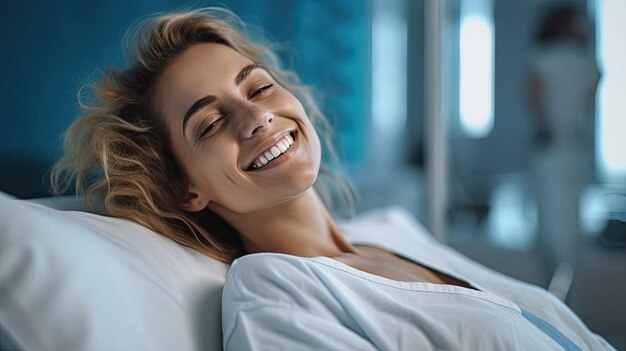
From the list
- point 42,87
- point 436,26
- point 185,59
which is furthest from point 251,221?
point 436,26

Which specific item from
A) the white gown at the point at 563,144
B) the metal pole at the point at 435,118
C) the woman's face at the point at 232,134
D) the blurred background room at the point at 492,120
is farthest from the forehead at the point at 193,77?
the white gown at the point at 563,144

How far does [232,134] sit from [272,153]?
8 cm

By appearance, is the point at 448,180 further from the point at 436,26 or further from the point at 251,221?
the point at 251,221

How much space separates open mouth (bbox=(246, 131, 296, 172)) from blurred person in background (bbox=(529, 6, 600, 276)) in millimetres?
1833

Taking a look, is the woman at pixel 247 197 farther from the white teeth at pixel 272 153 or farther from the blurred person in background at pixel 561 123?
the blurred person in background at pixel 561 123

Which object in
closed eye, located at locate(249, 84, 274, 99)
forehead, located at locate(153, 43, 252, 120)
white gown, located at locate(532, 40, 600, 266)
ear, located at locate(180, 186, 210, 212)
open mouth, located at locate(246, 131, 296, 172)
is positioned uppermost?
forehead, located at locate(153, 43, 252, 120)

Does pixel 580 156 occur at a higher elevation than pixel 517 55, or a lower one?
lower

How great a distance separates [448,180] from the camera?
10.1ft

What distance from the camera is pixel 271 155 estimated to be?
1191 mm

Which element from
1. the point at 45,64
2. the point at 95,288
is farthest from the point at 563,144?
the point at 95,288

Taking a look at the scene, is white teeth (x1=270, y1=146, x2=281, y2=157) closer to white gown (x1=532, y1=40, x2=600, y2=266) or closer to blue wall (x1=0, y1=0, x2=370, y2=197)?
blue wall (x1=0, y1=0, x2=370, y2=197)

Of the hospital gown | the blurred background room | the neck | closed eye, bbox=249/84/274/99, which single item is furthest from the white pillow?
the blurred background room

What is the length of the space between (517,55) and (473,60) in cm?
22

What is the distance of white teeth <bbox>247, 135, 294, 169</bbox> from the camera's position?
3.91 feet
